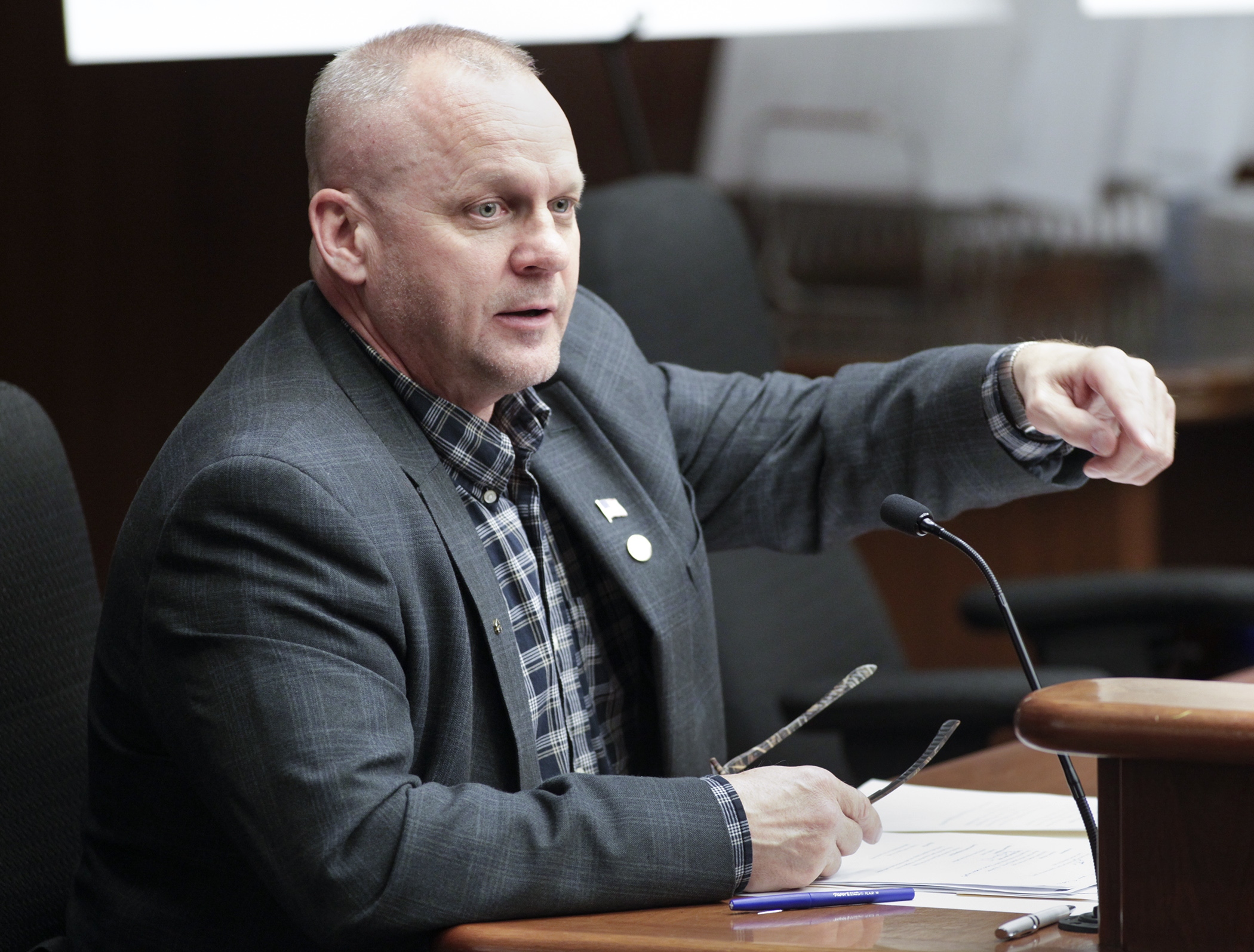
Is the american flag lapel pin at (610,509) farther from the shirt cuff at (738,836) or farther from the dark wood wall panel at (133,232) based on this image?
the dark wood wall panel at (133,232)

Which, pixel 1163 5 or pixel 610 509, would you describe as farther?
pixel 1163 5

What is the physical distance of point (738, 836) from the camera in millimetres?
938

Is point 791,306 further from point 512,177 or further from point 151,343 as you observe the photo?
point 512,177

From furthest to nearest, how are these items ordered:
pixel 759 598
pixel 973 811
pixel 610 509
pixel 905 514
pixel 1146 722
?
pixel 759 598, pixel 610 509, pixel 973 811, pixel 905 514, pixel 1146 722

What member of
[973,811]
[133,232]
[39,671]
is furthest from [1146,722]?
[133,232]

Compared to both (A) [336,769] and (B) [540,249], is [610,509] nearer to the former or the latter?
(B) [540,249]

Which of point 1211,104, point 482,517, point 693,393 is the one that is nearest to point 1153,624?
point 693,393

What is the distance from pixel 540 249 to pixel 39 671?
0.50 metres

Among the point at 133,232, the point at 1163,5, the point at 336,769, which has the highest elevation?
the point at 1163,5

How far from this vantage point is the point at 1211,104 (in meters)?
2.95

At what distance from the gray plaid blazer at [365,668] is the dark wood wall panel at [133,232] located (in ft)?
2.14

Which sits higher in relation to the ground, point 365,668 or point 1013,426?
point 1013,426

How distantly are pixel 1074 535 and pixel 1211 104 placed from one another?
0.97 m

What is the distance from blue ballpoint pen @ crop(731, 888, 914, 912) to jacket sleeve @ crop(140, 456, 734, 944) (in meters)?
0.02
